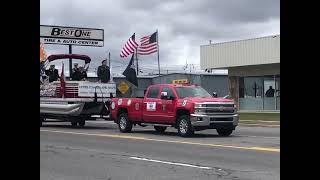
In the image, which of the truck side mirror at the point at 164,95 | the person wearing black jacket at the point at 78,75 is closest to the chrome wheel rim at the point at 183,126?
the truck side mirror at the point at 164,95

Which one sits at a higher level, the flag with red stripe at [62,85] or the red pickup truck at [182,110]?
the flag with red stripe at [62,85]

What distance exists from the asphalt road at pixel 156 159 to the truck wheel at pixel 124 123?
2.75 m

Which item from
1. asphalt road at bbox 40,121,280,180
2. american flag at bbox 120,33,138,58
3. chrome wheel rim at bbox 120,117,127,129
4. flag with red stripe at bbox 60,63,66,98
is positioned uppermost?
american flag at bbox 120,33,138,58

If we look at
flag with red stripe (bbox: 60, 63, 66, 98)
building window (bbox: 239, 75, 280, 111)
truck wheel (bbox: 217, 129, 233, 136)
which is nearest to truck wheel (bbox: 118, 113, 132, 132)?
flag with red stripe (bbox: 60, 63, 66, 98)

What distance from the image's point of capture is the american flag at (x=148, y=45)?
4191 centimetres

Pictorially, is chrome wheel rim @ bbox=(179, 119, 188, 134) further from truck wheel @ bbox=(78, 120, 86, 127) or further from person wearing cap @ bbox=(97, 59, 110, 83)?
truck wheel @ bbox=(78, 120, 86, 127)

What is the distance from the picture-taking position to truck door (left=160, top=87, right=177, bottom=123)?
18.4 meters

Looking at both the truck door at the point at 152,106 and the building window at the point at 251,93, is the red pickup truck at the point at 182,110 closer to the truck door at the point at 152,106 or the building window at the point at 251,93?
the truck door at the point at 152,106

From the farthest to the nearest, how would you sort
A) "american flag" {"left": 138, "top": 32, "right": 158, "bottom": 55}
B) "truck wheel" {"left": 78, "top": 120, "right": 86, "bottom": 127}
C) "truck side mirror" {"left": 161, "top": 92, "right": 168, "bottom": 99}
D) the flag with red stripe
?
"american flag" {"left": 138, "top": 32, "right": 158, "bottom": 55} → "truck wheel" {"left": 78, "top": 120, "right": 86, "bottom": 127} → the flag with red stripe → "truck side mirror" {"left": 161, "top": 92, "right": 168, "bottom": 99}

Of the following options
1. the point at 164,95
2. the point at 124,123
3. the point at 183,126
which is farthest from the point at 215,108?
the point at 124,123
